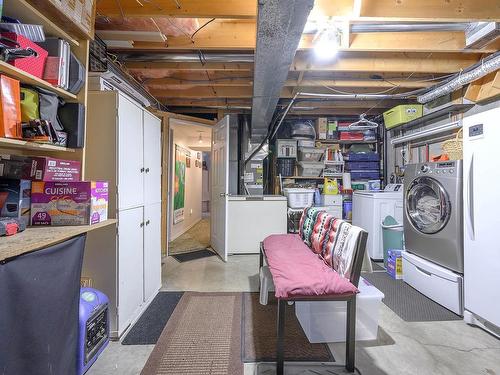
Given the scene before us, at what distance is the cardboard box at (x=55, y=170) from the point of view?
4.10ft

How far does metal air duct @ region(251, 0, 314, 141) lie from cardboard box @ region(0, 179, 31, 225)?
1529 millimetres

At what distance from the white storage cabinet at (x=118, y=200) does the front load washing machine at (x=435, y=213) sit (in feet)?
8.93

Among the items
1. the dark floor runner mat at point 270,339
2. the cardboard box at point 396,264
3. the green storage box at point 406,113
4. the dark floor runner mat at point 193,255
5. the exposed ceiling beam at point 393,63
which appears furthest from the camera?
the dark floor runner mat at point 193,255

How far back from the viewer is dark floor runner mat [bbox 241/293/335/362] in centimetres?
160

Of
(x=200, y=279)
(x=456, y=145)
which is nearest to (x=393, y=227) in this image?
(x=456, y=145)

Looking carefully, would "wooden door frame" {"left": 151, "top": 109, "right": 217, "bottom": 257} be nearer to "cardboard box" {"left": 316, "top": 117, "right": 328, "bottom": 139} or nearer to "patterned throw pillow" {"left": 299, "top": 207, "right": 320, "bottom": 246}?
"patterned throw pillow" {"left": 299, "top": 207, "right": 320, "bottom": 246}

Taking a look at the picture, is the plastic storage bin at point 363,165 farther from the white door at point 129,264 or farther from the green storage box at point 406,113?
the white door at point 129,264

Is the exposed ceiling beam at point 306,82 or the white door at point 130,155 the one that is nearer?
the white door at point 130,155

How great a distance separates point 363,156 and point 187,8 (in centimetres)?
388

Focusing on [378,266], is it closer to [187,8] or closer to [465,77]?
[465,77]

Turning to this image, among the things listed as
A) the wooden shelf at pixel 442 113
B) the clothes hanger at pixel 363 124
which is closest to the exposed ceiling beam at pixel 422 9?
the wooden shelf at pixel 442 113

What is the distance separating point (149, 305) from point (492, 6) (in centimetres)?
359

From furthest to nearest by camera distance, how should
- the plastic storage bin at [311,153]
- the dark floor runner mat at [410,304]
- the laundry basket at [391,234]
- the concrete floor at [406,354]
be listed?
the plastic storage bin at [311,153], the laundry basket at [391,234], the dark floor runner mat at [410,304], the concrete floor at [406,354]

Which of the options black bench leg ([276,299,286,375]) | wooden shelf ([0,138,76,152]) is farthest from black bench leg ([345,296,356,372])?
wooden shelf ([0,138,76,152])
